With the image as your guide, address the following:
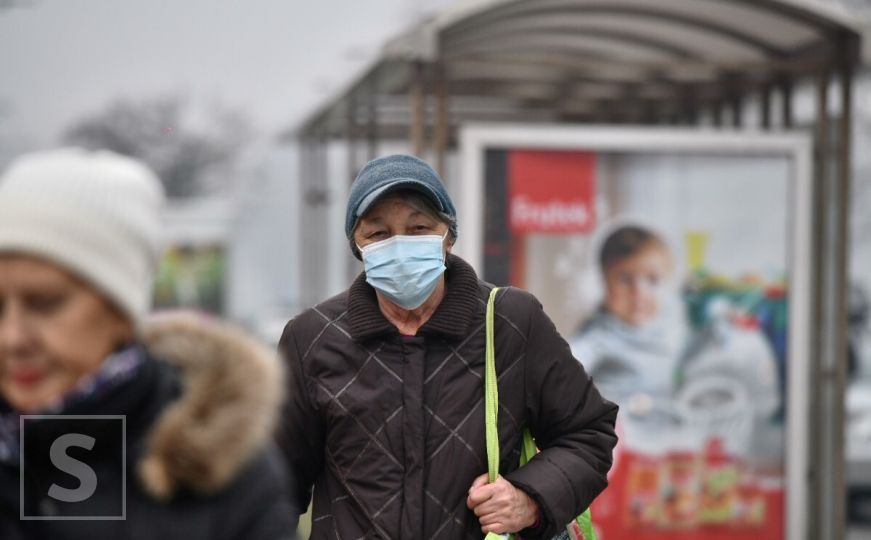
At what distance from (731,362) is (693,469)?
58 centimetres

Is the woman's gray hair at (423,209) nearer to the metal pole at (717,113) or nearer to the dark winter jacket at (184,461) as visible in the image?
the dark winter jacket at (184,461)

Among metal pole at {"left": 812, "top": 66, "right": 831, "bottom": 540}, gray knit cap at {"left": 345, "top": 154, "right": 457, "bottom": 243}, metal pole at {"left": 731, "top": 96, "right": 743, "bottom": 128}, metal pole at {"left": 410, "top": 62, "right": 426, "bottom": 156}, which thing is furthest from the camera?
metal pole at {"left": 731, "top": 96, "right": 743, "bottom": 128}

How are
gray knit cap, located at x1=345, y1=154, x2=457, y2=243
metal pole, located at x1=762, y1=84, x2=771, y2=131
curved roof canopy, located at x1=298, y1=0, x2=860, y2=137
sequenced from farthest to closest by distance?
1. metal pole, located at x1=762, y1=84, x2=771, y2=131
2. curved roof canopy, located at x1=298, y1=0, x2=860, y2=137
3. gray knit cap, located at x1=345, y1=154, x2=457, y2=243

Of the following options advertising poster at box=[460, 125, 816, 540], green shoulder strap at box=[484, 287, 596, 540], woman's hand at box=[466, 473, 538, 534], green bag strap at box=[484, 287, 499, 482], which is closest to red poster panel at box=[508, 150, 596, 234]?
advertising poster at box=[460, 125, 816, 540]

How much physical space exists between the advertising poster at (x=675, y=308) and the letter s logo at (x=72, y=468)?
500 cm

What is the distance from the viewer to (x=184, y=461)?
63.1 inches

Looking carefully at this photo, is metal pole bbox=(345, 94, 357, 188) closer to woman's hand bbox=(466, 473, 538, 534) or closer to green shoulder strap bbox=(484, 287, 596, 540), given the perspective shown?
green shoulder strap bbox=(484, 287, 596, 540)

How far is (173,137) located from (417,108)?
2086 centimetres

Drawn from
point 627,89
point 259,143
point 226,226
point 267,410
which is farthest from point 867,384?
point 259,143

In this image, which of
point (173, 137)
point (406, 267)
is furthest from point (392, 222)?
point (173, 137)

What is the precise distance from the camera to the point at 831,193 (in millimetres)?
6828

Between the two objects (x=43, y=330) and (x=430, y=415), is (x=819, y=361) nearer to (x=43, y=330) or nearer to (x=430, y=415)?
(x=430, y=415)

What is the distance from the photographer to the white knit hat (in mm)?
1577

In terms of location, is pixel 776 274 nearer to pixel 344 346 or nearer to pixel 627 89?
pixel 627 89
